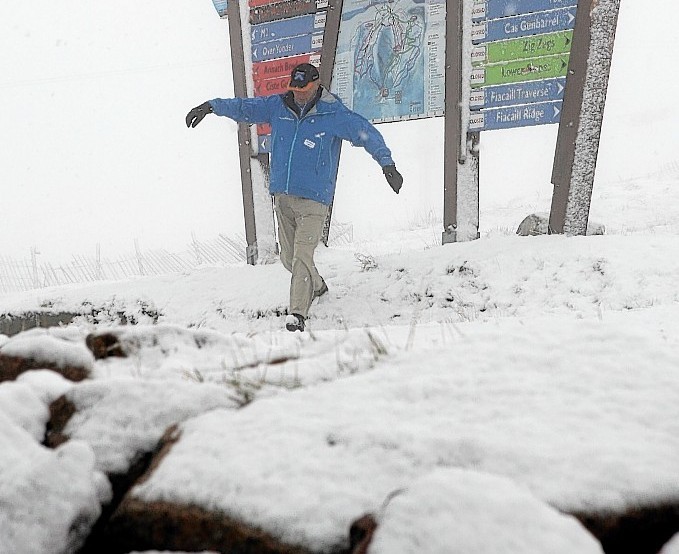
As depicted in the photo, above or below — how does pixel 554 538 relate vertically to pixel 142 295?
above

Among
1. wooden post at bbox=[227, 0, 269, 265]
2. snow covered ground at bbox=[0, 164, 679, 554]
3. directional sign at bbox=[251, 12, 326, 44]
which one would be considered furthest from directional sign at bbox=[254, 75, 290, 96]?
snow covered ground at bbox=[0, 164, 679, 554]

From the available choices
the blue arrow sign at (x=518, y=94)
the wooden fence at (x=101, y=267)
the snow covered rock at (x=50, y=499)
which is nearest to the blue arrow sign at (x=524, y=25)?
the blue arrow sign at (x=518, y=94)

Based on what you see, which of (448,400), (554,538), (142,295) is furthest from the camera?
(142,295)

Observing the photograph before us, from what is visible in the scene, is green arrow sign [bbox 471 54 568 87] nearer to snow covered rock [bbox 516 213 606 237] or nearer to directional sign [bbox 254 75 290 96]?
snow covered rock [bbox 516 213 606 237]

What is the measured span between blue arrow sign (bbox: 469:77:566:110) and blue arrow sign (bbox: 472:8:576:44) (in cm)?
54

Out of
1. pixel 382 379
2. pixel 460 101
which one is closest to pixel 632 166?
pixel 460 101

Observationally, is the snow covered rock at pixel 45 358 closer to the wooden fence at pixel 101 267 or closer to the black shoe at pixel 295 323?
A: the black shoe at pixel 295 323

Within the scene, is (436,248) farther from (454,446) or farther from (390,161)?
(454,446)

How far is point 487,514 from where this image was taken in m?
0.99

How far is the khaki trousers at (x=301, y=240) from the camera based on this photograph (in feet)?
16.5

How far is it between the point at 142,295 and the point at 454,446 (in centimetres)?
589

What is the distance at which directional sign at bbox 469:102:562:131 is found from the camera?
6.36 m

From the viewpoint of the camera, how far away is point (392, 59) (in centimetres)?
739

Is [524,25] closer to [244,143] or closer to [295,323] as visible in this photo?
[244,143]
